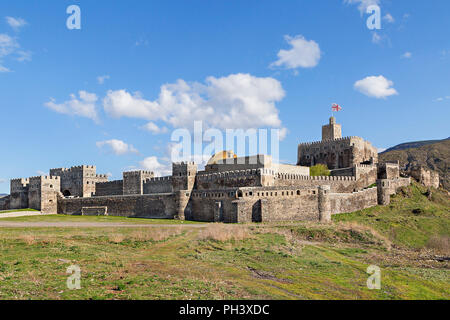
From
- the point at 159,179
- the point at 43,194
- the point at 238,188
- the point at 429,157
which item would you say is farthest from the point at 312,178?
the point at 429,157

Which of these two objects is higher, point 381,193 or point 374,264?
point 381,193

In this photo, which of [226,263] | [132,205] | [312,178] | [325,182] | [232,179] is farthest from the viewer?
[132,205]

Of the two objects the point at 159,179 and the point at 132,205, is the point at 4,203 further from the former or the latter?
the point at 132,205

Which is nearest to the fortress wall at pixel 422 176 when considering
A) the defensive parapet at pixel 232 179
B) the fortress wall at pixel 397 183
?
the fortress wall at pixel 397 183

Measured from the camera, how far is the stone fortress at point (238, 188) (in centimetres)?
4653

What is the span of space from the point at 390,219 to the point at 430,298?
1239 inches

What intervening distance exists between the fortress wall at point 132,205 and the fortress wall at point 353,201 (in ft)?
72.6

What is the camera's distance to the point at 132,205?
60.5 meters

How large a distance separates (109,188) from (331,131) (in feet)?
155

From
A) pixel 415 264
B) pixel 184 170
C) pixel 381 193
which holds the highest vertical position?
pixel 184 170

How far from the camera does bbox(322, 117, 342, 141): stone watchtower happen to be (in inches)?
3223

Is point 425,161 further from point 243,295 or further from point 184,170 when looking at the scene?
point 243,295
